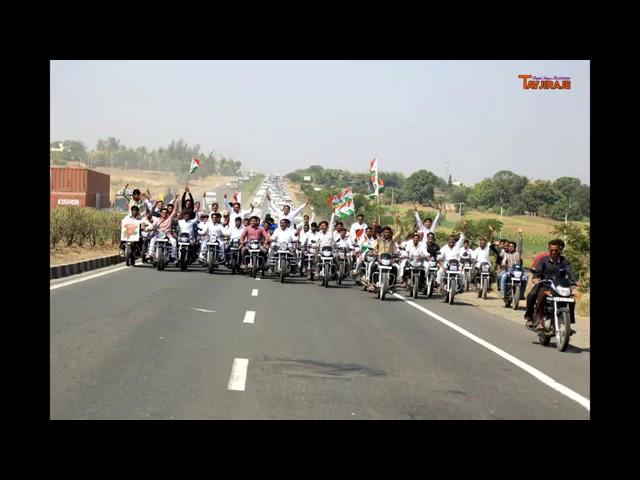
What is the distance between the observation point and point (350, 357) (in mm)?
11375

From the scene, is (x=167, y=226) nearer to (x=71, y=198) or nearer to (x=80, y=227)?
(x=80, y=227)

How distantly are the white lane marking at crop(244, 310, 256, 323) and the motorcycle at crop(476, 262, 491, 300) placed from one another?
10338 mm

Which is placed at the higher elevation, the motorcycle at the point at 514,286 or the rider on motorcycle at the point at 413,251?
the rider on motorcycle at the point at 413,251

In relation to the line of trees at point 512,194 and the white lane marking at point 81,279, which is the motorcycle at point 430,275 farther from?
the line of trees at point 512,194

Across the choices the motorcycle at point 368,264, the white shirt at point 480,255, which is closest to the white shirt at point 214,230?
the motorcycle at point 368,264

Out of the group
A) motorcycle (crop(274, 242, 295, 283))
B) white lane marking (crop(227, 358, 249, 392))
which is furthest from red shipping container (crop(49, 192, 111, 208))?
white lane marking (crop(227, 358, 249, 392))

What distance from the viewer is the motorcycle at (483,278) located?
24969 mm

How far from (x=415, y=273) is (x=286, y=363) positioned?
42.5 feet

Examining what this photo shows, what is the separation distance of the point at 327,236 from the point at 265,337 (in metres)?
14.0

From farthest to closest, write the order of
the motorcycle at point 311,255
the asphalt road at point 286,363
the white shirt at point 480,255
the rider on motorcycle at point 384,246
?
the motorcycle at point 311,255 → the white shirt at point 480,255 → the rider on motorcycle at point 384,246 → the asphalt road at point 286,363

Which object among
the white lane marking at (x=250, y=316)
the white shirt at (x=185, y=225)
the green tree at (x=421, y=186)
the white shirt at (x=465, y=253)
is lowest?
the white lane marking at (x=250, y=316)

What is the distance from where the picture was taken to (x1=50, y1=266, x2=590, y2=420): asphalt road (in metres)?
8.09

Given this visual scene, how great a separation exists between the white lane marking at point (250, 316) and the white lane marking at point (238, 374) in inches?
165
